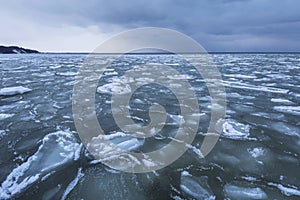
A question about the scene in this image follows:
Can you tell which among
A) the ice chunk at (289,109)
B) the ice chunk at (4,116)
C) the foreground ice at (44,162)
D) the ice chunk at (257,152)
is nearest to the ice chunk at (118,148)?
the foreground ice at (44,162)

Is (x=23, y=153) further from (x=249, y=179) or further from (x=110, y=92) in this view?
(x=110, y=92)

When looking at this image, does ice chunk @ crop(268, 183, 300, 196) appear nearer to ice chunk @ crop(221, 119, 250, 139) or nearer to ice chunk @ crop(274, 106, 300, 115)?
ice chunk @ crop(221, 119, 250, 139)

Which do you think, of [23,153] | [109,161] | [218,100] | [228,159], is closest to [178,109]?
[218,100]

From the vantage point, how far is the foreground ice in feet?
6.81

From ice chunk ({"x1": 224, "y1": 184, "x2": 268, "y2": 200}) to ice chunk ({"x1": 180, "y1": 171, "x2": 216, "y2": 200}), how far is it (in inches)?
6.9

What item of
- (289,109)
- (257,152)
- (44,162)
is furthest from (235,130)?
(44,162)

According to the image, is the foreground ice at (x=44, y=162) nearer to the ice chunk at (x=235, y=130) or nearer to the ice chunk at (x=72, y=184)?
the ice chunk at (x=72, y=184)

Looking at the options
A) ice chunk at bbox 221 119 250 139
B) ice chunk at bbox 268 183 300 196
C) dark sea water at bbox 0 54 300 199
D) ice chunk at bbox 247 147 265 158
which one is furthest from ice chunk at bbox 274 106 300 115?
ice chunk at bbox 268 183 300 196

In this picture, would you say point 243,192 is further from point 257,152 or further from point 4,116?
point 4,116

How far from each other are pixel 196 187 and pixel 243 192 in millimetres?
442

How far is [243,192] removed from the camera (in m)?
2.01

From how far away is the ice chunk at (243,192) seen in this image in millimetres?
1948

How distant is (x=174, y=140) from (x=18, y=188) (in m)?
1.99

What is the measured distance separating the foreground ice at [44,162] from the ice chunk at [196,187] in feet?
4.47
